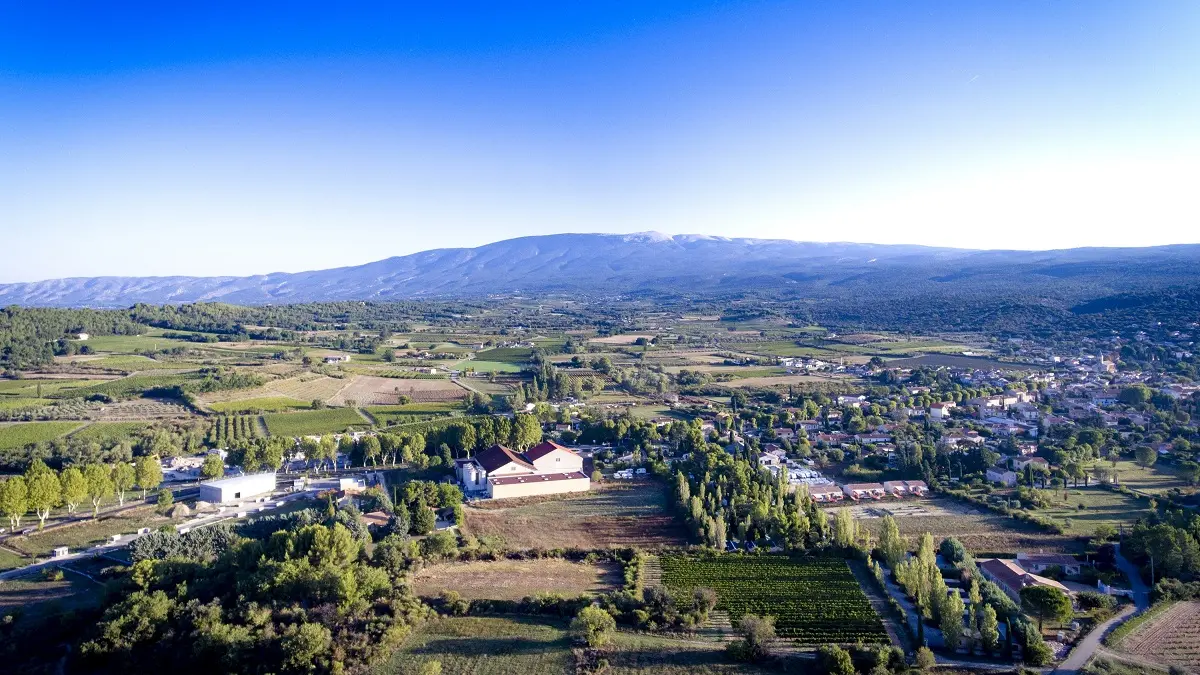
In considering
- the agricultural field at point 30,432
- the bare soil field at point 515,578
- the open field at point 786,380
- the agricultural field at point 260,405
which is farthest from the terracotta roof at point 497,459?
the open field at point 786,380

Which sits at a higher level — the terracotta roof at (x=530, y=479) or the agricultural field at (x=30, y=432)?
the agricultural field at (x=30, y=432)

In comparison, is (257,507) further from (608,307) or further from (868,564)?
(608,307)

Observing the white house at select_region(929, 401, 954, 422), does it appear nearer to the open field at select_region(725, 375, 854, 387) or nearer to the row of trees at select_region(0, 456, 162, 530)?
the open field at select_region(725, 375, 854, 387)

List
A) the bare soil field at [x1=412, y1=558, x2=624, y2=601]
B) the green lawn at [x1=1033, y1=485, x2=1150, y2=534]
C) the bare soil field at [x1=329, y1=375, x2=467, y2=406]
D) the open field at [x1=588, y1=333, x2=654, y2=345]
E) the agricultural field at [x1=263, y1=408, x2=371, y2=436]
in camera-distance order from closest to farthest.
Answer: the bare soil field at [x1=412, y1=558, x2=624, y2=601] → the green lawn at [x1=1033, y1=485, x2=1150, y2=534] → the agricultural field at [x1=263, y1=408, x2=371, y2=436] → the bare soil field at [x1=329, y1=375, x2=467, y2=406] → the open field at [x1=588, y1=333, x2=654, y2=345]

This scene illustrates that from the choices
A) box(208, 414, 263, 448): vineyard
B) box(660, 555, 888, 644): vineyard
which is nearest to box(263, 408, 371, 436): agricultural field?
box(208, 414, 263, 448): vineyard

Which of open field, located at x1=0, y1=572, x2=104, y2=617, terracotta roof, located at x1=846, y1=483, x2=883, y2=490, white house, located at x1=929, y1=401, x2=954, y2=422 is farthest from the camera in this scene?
white house, located at x1=929, y1=401, x2=954, y2=422

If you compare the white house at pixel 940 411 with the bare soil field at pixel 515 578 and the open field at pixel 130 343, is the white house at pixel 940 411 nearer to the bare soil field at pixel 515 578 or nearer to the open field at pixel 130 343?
the bare soil field at pixel 515 578

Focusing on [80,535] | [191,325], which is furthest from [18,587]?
[191,325]
